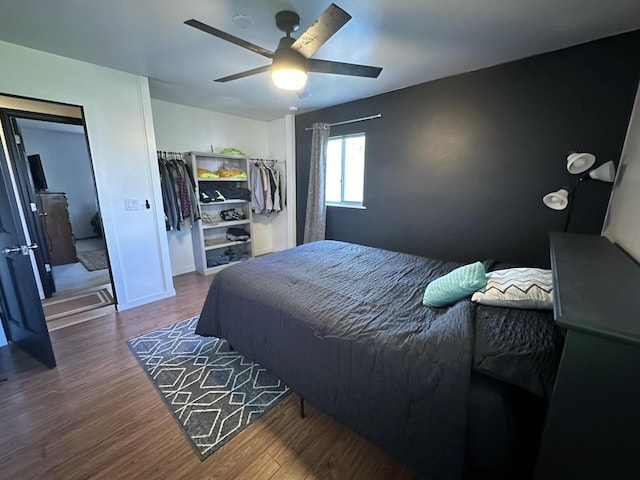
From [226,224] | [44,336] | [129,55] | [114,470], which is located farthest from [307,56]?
[226,224]

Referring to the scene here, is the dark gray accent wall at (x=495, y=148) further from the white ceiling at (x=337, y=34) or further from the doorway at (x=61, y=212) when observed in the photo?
the doorway at (x=61, y=212)

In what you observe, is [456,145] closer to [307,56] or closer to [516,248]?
[516,248]

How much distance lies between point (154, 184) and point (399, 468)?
10.7 ft

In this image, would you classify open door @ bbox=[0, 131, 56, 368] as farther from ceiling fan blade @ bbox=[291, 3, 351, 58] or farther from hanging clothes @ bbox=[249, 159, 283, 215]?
hanging clothes @ bbox=[249, 159, 283, 215]

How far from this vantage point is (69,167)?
484 cm

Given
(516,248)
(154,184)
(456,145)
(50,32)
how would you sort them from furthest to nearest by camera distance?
(154,184), (456,145), (516,248), (50,32)

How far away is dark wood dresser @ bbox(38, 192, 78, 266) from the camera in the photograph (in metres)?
3.96

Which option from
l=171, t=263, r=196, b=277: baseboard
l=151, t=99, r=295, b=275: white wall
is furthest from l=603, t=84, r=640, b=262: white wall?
l=171, t=263, r=196, b=277: baseboard

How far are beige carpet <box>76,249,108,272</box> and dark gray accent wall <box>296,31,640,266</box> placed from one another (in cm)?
417

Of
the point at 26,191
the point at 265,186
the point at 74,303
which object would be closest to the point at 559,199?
the point at 265,186

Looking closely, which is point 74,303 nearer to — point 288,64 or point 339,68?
point 288,64

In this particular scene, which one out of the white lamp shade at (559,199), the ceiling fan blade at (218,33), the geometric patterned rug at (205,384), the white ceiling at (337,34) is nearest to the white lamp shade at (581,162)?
the white lamp shade at (559,199)

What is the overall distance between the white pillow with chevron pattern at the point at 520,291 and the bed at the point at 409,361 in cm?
4

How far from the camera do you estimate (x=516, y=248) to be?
7.98 ft
